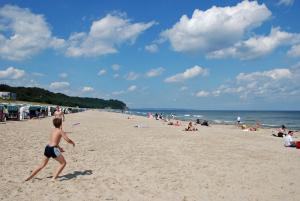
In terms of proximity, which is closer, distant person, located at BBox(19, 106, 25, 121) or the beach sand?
the beach sand

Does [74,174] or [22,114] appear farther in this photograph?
[22,114]

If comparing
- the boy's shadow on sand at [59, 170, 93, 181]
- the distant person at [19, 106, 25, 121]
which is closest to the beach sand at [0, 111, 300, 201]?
the boy's shadow on sand at [59, 170, 93, 181]

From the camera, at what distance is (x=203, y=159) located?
13398mm

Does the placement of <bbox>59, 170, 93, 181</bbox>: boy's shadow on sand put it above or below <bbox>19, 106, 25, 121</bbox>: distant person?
below

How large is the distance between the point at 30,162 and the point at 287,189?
7517mm

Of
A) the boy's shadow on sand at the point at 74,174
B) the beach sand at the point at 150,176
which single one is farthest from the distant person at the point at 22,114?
the boy's shadow on sand at the point at 74,174

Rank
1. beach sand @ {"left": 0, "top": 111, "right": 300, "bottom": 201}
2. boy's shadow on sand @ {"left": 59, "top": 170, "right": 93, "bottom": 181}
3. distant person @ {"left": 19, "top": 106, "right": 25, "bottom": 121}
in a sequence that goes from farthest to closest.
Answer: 1. distant person @ {"left": 19, "top": 106, "right": 25, "bottom": 121}
2. boy's shadow on sand @ {"left": 59, "top": 170, "right": 93, "bottom": 181}
3. beach sand @ {"left": 0, "top": 111, "right": 300, "bottom": 201}

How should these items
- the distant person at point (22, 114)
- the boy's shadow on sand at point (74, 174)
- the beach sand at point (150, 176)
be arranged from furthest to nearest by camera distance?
the distant person at point (22, 114) → the boy's shadow on sand at point (74, 174) → the beach sand at point (150, 176)

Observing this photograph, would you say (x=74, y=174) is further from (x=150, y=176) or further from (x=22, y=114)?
(x=22, y=114)

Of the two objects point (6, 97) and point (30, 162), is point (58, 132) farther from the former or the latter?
point (6, 97)

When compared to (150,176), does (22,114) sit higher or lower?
higher

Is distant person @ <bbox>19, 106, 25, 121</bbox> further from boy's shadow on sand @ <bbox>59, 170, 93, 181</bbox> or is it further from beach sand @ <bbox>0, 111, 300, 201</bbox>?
boy's shadow on sand @ <bbox>59, 170, 93, 181</bbox>

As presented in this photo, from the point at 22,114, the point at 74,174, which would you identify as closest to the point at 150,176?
the point at 74,174

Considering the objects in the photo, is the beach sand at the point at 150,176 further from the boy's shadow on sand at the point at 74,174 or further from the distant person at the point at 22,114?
the distant person at the point at 22,114
